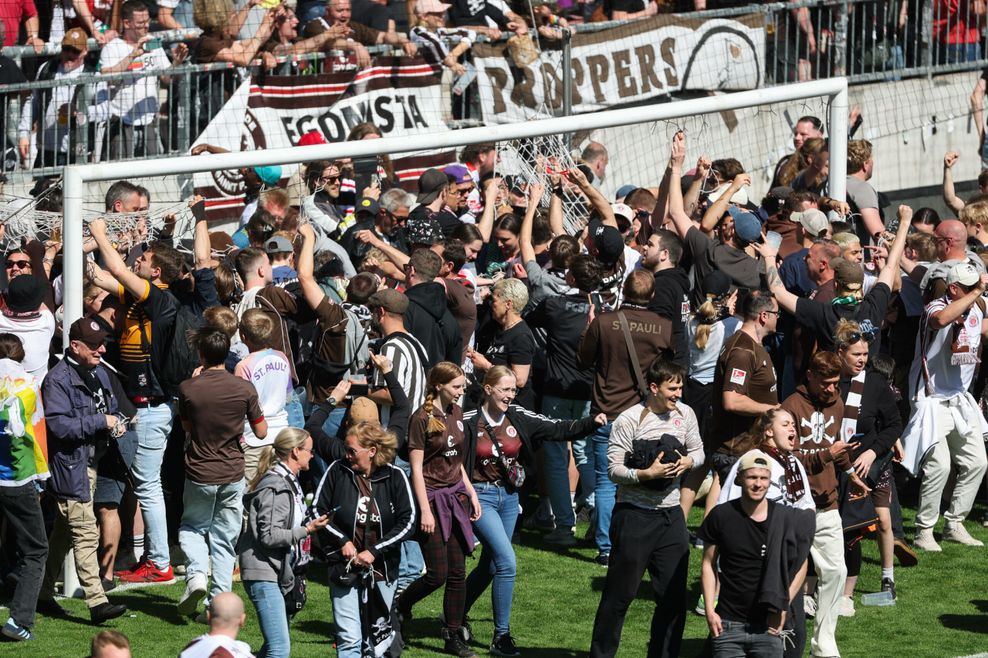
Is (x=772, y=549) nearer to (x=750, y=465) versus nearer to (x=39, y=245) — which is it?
(x=750, y=465)

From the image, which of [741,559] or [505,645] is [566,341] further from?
[741,559]

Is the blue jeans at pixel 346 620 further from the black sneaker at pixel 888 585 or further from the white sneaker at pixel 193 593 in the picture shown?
the black sneaker at pixel 888 585

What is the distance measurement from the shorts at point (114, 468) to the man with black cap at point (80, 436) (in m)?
0.23

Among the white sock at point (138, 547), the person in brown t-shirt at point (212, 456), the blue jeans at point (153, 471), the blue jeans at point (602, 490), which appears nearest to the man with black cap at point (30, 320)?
the blue jeans at point (153, 471)

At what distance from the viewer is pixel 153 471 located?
1011cm

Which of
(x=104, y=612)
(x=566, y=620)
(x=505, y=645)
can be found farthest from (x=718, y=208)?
(x=104, y=612)

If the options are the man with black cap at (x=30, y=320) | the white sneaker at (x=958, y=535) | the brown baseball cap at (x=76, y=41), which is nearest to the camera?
the man with black cap at (x=30, y=320)

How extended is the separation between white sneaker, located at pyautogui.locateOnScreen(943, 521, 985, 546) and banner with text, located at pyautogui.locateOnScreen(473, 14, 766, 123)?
604cm

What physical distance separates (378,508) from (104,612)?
2283mm

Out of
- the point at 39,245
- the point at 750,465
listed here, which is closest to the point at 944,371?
the point at 750,465

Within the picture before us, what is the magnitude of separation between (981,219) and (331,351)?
5.43 m

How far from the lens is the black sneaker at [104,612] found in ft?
31.4

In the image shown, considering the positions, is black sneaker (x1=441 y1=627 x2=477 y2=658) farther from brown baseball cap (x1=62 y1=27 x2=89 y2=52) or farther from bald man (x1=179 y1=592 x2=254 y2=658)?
brown baseball cap (x1=62 y1=27 x2=89 y2=52)

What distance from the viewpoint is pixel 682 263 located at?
1176 cm
